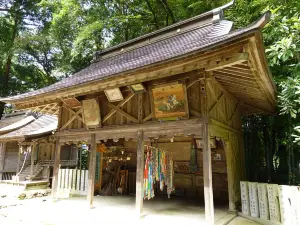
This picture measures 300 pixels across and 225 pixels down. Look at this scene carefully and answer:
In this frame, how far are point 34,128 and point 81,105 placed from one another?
9325 millimetres

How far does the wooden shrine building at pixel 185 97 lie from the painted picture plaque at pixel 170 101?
0.03m

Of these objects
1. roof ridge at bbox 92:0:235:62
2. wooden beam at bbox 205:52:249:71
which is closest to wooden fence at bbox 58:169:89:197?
roof ridge at bbox 92:0:235:62

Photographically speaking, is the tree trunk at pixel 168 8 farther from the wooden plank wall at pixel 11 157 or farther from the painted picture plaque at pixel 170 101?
the wooden plank wall at pixel 11 157

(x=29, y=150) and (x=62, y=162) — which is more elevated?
(x=29, y=150)

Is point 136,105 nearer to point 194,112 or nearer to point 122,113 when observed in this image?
point 122,113

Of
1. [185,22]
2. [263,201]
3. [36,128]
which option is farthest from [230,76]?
[36,128]

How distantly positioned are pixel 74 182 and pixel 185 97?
788cm

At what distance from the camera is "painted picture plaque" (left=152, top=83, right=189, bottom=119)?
226 inches

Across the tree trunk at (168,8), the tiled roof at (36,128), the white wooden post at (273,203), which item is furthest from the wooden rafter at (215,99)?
the tree trunk at (168,8)

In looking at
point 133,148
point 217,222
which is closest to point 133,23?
point 133,148

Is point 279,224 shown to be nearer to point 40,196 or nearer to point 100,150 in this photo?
point 100,150

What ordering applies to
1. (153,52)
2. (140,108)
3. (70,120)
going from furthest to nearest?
→ (70,120) → (153,52) → (140,108)

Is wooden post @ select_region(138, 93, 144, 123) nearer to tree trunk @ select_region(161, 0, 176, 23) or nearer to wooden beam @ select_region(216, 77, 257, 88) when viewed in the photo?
wooden beam @ select_region(216, 77, 257, 88)

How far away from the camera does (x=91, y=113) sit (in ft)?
24.6
